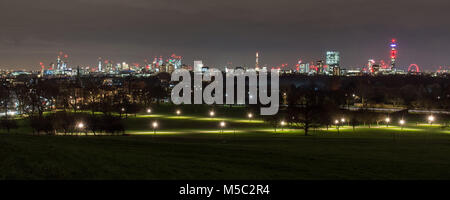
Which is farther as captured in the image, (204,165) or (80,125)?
(80,125)

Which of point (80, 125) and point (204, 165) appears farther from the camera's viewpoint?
point (80, 125)

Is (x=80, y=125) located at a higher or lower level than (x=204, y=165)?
lower

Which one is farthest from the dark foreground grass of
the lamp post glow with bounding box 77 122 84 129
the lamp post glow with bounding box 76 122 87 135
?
the lamp post glow with bounding box 76 122 87 135

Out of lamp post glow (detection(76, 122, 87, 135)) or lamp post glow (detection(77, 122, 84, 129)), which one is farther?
lamp post glow (detection(76, 122, 87, 135))

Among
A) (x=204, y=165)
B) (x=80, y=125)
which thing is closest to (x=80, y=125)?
(x=80, y=125)

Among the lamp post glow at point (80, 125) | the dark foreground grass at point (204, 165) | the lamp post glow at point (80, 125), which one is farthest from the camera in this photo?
the lamp post glow at point (80, 125)

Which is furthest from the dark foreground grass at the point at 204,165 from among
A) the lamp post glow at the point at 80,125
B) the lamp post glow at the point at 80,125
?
the lamp post glow at the point at 80,125

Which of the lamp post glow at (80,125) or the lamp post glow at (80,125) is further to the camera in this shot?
the lamp post glow at (80,125)

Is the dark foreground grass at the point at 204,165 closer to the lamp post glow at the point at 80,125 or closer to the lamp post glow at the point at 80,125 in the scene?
the lamp post glow at the point at 80,125

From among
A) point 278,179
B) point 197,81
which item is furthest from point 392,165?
point 197,81

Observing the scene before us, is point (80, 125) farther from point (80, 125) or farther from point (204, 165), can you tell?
point (204, 165)

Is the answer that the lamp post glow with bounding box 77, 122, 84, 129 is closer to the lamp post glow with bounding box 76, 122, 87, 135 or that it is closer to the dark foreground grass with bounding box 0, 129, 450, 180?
the lamp post glow with bounding box 76, 122, 87, 135

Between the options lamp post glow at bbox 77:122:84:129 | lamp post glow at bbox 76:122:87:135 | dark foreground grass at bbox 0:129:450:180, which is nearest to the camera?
dark foreground grass at bbox 0:129:450:180

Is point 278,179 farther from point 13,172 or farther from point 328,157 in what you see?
point 13,172
